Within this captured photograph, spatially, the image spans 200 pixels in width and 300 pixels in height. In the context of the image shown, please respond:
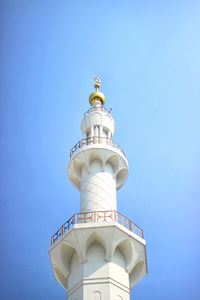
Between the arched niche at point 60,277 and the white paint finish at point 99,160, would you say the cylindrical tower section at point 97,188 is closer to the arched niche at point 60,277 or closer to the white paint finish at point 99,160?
the white paint finish at point 99,160

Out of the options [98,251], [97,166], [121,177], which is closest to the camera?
[98,251]

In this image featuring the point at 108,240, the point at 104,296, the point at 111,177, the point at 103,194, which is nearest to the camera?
the point at 104,296

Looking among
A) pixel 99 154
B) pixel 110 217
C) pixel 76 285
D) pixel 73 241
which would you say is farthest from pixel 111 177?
pixel 76 285

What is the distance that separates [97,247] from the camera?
24.5m

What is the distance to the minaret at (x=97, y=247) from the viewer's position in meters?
23.1

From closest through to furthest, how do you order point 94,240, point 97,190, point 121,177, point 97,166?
point 94,240
point 97,190
point 97,166
point 121,177

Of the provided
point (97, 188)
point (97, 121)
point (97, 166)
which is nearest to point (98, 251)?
point (97, 188)

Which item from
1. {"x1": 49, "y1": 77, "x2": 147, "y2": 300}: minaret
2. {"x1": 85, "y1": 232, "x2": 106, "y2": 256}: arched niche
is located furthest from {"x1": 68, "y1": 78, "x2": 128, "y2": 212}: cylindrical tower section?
{"x1": 85, "y1": 232, "x2": 106, "y2": 256}: arched niche

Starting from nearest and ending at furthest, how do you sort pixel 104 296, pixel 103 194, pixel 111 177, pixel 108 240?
pixel 104 296 → pixel 108 240 → pixel 103 194 → pixel 111 177

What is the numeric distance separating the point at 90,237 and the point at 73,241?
107 cm

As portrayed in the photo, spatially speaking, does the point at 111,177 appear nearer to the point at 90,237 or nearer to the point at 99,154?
the point at 99,154

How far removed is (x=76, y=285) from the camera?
23.5m

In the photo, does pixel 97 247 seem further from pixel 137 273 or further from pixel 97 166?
pixel 97 166

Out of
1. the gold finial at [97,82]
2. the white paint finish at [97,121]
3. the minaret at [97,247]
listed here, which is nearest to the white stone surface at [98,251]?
the minaret at [97,247]
